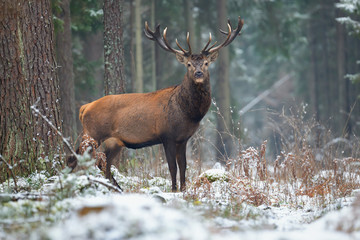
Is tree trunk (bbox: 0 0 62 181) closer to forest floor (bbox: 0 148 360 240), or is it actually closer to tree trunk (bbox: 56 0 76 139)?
forest floor (bbox: 0 148 360 240)

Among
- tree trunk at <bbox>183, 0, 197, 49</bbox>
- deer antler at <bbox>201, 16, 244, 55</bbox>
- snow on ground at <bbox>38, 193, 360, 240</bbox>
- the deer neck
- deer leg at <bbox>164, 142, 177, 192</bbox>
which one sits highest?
tree trunk at <bbox>183, 0, 197, 49</bbox>

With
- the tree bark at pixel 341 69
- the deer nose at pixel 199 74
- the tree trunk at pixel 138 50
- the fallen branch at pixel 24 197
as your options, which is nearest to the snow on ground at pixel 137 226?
the fallen branch at pixel 24 197

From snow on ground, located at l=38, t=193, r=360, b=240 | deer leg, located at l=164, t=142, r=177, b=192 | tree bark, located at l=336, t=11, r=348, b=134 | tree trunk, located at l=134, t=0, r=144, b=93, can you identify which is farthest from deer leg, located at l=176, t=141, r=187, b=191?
tree bark, located at l=336, t=11, r=348, b=134

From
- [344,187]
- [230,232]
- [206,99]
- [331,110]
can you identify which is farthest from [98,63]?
[331,110]

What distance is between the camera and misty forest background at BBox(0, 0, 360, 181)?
6184 mm

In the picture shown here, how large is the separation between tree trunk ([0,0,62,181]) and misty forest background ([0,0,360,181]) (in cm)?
1

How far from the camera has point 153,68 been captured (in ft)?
59.6

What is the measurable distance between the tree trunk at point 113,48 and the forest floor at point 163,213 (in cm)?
352

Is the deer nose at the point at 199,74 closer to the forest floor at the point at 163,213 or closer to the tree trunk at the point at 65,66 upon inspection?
the forest floor at the point at 163,213

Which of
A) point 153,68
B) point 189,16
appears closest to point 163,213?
point 153,68

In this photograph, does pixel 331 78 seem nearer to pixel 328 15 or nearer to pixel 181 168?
pixel 328 15

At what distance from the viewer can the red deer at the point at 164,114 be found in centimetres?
710

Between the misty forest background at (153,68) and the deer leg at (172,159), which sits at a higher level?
the misty forest background at (153,68)

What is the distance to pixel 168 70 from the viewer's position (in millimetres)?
21594
